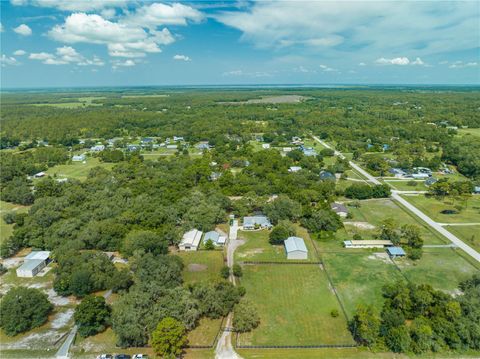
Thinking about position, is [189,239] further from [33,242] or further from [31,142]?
[31,142]

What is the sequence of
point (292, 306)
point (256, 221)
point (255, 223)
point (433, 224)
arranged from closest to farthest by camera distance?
point (292, 306) < point (255, 223) < point (256, 221) < point (433, 224)

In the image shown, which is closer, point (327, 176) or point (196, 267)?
point (196, 267)

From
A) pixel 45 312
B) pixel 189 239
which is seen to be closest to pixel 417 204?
pixel 189 239

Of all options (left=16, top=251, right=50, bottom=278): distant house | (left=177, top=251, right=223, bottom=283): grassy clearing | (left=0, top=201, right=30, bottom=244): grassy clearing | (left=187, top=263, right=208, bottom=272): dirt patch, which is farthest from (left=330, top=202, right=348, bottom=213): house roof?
(left=0, top=201, right=30, bottom=244): grassy clearing

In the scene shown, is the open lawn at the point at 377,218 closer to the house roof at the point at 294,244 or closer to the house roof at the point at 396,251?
the house roof at the point at 396,251

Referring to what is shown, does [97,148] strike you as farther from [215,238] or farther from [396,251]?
[396,251]

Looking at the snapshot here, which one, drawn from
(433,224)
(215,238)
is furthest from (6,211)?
(433,224)

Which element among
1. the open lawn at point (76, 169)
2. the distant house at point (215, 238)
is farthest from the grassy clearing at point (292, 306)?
the open lawn at point (76, 169)
